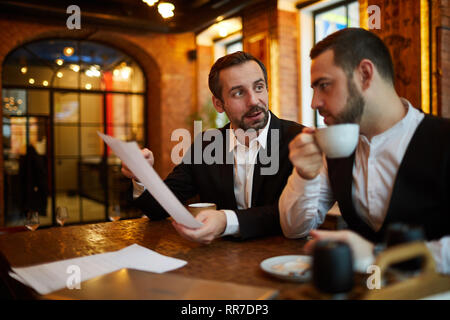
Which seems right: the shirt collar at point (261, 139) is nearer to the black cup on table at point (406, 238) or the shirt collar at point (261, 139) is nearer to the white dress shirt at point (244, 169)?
the white dress shirt at point (244, 169)

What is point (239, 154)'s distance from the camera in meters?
1.83

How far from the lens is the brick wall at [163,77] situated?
693 centimetres

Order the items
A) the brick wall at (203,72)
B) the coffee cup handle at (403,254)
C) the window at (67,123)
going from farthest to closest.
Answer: the brick wall at (203,72), the window at (67,123), the coffee cup handle at (403,254)

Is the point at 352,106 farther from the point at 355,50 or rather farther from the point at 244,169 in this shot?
the point at 244,169

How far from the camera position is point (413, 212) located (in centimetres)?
114

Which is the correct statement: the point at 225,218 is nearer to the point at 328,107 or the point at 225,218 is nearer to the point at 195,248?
the point at 195,248

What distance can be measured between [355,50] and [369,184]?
43 centimetres

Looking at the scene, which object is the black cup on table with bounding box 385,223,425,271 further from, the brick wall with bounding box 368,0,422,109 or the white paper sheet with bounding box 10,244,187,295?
the brick wall with bounding box 368,0,422,109

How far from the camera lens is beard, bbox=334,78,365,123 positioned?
121 centimetres

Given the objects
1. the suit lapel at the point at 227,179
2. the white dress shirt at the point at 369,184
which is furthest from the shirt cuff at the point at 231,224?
the suit lapel at the point at 227,179

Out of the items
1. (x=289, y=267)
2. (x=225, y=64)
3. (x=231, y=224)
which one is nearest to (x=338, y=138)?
(x=289, y=267)

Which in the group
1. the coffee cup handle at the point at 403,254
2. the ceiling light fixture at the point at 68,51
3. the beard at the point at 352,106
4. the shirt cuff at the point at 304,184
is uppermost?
the ceiling light fixture at the point at 68,51

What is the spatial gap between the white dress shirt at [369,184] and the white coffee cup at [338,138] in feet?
0.75
